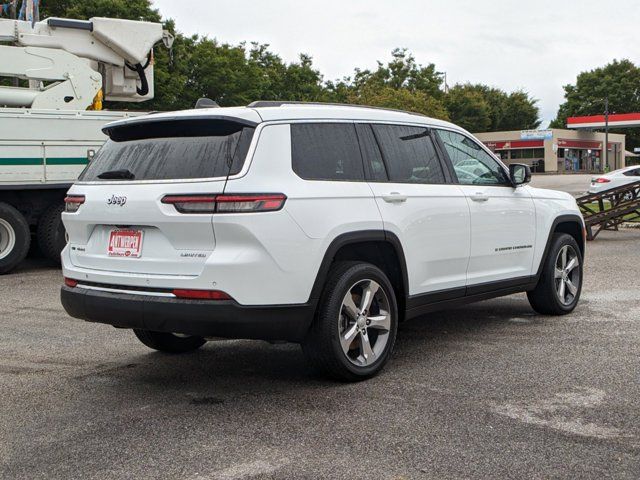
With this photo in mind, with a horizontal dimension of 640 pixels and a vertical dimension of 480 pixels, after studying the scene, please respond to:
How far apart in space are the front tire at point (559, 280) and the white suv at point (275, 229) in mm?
1332

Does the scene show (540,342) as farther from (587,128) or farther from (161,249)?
(587,128)

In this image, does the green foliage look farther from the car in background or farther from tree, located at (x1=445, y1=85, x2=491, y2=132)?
the car in background

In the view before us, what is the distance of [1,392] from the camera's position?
512cm

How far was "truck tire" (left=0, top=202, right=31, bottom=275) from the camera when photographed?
11.0 m

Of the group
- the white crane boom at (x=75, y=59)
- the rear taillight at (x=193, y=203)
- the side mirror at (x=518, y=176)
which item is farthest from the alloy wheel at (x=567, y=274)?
the white crane boom at (x=75, y=59)

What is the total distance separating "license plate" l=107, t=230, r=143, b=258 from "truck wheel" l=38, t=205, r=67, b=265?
6.95 m

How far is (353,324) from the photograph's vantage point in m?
5.10

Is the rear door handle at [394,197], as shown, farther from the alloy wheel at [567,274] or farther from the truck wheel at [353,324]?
the alloy wheel at [567,274]

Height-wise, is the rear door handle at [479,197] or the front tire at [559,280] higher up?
the rear door handle at [479,197]

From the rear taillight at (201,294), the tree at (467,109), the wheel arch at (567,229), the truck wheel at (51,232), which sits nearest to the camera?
the rear taillight at (201,294)

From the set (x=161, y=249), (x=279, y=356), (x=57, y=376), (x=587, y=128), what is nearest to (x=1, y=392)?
(x=57, y=376)

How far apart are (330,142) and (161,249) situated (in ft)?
4.34

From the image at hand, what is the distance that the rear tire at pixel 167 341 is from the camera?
19.6 ft

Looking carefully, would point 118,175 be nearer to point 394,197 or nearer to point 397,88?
point 394,197
